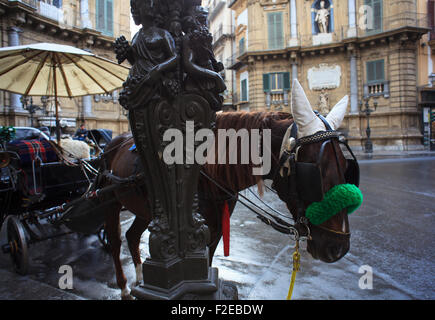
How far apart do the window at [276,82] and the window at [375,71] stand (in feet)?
21.4

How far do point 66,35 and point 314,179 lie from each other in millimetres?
22520

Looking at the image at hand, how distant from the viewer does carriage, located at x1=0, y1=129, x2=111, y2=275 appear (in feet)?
11.3

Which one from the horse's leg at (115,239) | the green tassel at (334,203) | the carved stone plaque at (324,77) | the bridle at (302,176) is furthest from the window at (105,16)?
the green tassel at (334,203)

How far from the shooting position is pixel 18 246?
11.4 ft

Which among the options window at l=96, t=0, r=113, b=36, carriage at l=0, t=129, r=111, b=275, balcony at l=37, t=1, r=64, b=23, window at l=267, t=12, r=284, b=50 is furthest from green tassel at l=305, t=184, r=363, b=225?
window at l=267, t=12, r=284, b=50

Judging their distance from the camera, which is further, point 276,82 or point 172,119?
point 276,82

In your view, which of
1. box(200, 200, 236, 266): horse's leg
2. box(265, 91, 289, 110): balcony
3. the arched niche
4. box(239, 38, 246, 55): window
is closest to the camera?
box(200, 200, 236, 266): horse's leg

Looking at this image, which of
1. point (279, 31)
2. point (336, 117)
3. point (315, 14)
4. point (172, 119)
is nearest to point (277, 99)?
point (279, 31)

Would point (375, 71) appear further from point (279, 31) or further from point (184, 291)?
point (184, 291)

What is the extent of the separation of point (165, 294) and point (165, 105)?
2.91ft

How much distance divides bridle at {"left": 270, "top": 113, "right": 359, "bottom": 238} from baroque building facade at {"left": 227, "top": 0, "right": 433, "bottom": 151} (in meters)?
23.6

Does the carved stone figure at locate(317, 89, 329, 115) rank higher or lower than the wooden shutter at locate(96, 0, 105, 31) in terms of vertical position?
lower

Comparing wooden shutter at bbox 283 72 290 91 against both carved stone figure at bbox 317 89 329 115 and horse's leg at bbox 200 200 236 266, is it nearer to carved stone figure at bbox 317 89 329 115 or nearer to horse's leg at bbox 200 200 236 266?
carved stone figure at bbox 317 89 329 115

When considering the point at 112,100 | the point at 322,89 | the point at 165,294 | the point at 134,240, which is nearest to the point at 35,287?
the point at 134,240
